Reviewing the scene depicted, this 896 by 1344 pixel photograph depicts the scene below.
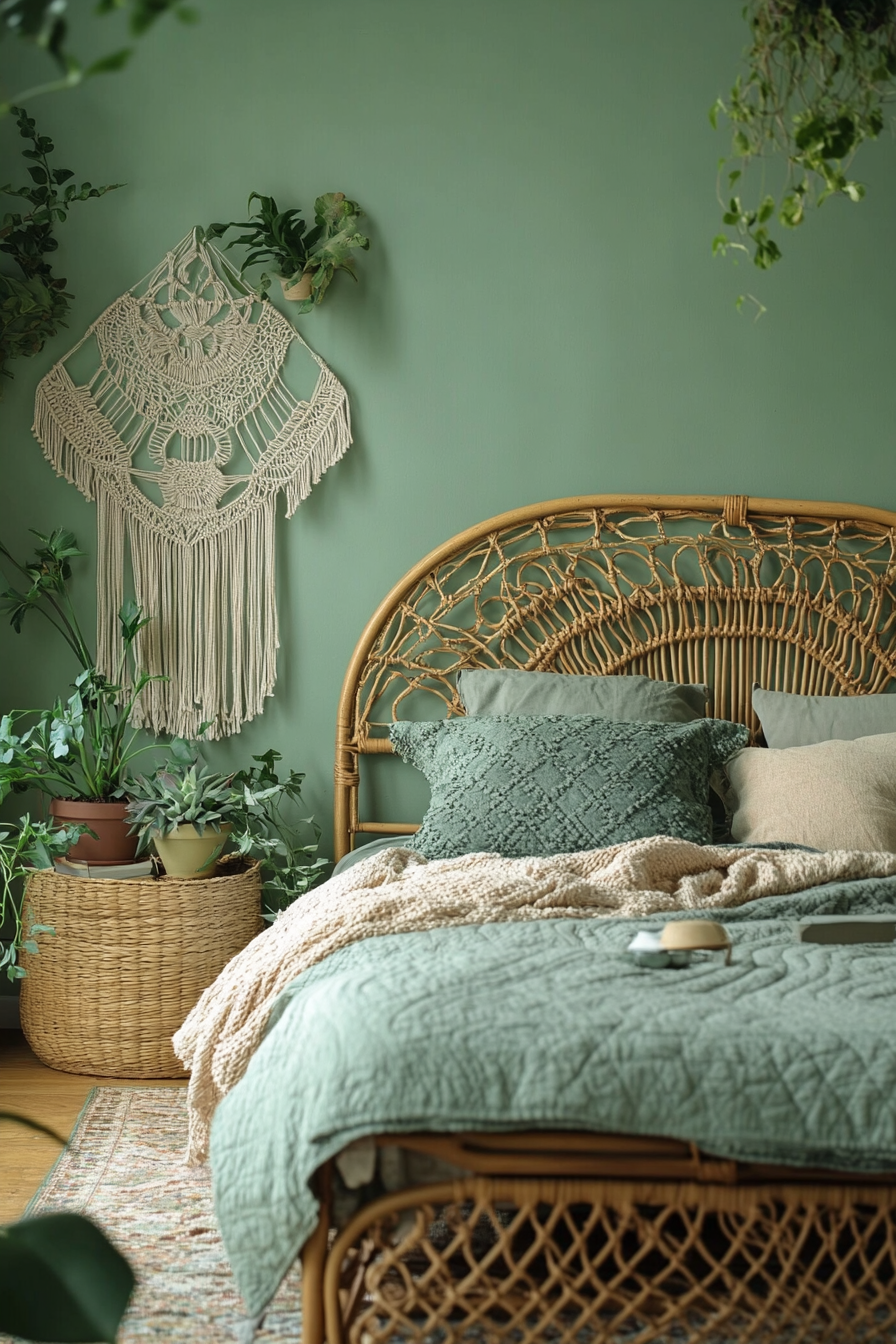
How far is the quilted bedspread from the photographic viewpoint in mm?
1234

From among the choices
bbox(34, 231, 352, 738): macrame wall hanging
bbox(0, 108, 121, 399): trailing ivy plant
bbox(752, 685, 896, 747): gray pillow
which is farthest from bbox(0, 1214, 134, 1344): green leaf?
bbox(0, 108, 121, 399): trailing ivy plant

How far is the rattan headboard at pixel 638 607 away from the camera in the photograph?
2.85m

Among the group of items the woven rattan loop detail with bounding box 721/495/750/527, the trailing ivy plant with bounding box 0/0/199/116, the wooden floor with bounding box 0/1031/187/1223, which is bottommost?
the wooden floor with bounding box 0/1031/187/1223

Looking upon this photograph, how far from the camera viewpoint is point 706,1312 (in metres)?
1.39

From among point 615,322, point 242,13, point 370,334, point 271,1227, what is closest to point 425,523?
A: point 370,334

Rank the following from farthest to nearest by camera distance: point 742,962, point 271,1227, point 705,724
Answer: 1. point 705,724
2. point 742,962
3. point 271,1227

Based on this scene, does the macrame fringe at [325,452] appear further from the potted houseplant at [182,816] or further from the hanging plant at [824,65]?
the hanging plant at [824,65]

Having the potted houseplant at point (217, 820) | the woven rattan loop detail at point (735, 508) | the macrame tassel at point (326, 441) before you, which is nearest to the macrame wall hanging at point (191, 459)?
the macrame tassel at point (326, 441)

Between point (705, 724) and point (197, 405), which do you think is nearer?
point (705, 724)

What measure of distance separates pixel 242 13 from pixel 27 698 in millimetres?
1769

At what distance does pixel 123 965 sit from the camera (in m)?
2.50

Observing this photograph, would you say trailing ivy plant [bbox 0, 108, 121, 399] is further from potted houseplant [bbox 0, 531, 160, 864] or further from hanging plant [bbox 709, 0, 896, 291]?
hanging plant [bbox 709, 0, 896, 291]

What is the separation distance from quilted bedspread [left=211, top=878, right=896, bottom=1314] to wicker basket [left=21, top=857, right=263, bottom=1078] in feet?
A: 3.70

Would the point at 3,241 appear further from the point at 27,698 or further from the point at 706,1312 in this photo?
the point at 706,1312
